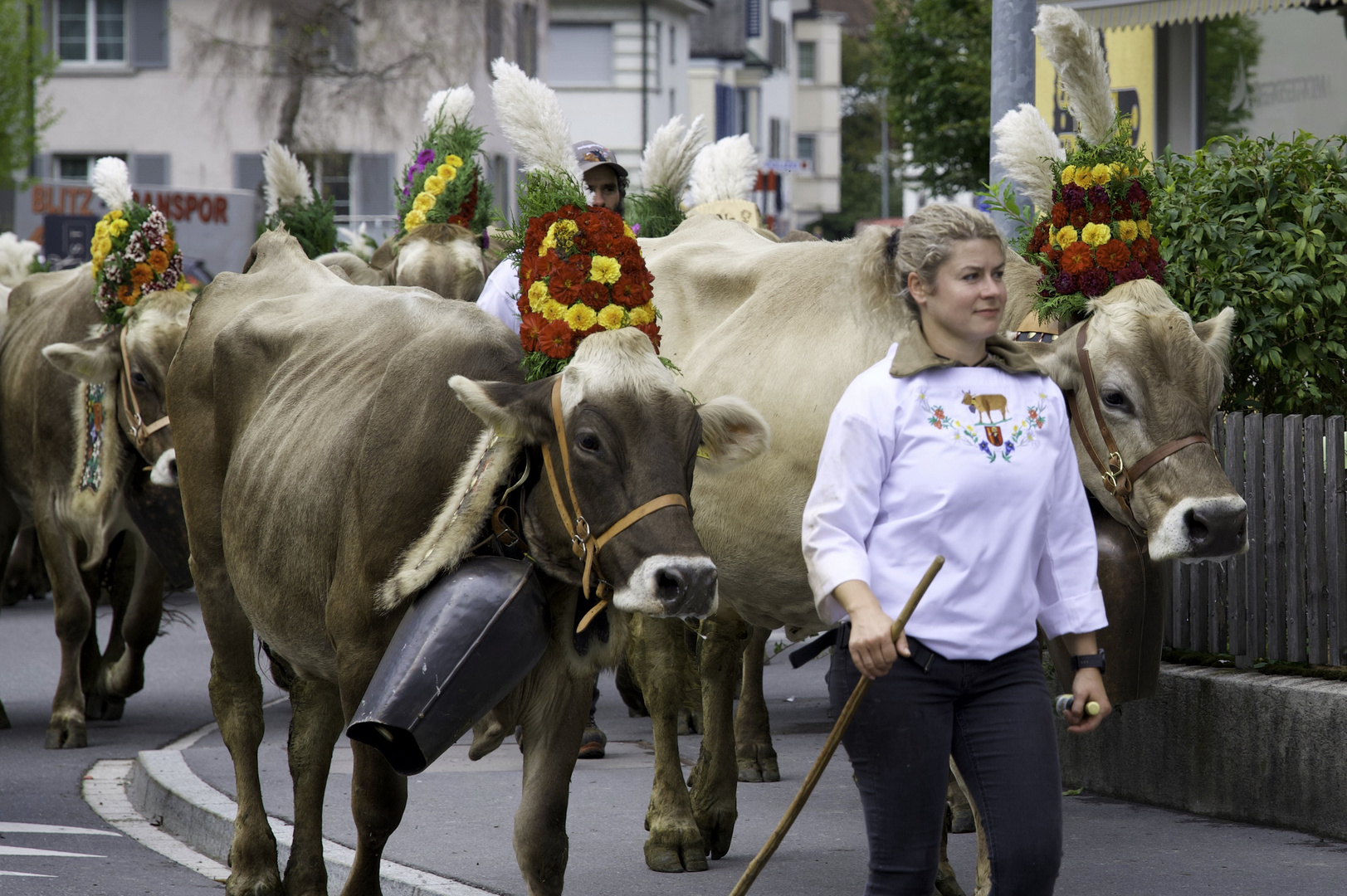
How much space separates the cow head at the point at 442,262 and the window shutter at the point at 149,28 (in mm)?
34266

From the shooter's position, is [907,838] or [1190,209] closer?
[907,838]

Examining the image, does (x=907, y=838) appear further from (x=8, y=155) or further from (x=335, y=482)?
(x=8, y=155)

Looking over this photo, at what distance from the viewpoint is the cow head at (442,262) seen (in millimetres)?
8164

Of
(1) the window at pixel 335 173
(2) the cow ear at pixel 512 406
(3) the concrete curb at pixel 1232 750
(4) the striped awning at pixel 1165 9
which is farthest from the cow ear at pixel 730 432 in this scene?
(1) the window at pixel 335 173

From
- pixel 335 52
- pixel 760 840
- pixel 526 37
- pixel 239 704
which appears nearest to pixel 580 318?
pixel 239 704

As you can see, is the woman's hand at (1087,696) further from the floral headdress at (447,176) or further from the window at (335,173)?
the window at (335,173)

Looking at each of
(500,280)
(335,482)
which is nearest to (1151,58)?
(500,280)

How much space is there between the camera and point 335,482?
4980 mm

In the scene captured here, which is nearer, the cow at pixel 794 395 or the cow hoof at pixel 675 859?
the cow at pixel 794 395

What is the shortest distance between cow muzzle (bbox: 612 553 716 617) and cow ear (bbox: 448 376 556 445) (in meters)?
0.49

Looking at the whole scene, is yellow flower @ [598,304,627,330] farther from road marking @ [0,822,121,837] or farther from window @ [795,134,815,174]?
window @ [795,134,815,174]

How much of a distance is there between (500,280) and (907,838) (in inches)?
131

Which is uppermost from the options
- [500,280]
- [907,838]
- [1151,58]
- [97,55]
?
[97,55]

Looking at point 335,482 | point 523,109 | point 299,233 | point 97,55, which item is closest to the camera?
point 335,482
